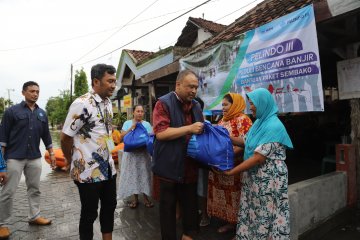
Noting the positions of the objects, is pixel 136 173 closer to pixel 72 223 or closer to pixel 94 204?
pixel 72 223

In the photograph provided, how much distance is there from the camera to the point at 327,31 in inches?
171

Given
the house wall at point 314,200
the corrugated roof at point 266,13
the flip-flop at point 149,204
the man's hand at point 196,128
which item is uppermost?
the corrugated roof at point 266,13

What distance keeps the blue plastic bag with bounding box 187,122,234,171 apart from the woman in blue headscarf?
0.12 metres

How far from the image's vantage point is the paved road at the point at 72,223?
11.7 ft

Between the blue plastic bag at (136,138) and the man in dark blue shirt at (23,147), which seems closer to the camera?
the man in dark blue shirt at (23,147)

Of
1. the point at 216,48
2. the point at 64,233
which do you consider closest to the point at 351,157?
the point at 216,48

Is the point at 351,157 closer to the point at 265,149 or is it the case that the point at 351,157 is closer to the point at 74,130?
the point at 265,149

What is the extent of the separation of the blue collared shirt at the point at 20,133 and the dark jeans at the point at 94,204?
162 centimetres

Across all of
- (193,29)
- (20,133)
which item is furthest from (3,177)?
(193,29)

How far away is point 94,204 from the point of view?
2543 millimetres

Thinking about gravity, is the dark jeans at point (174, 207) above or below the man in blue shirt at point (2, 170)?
below

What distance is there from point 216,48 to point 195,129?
3.10 meters

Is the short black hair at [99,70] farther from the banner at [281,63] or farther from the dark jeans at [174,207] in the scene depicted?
the banner at [281,63]

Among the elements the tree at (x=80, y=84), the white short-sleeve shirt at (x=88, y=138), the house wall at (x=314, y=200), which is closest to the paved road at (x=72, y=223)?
the house wall at (x=314, y=200)
